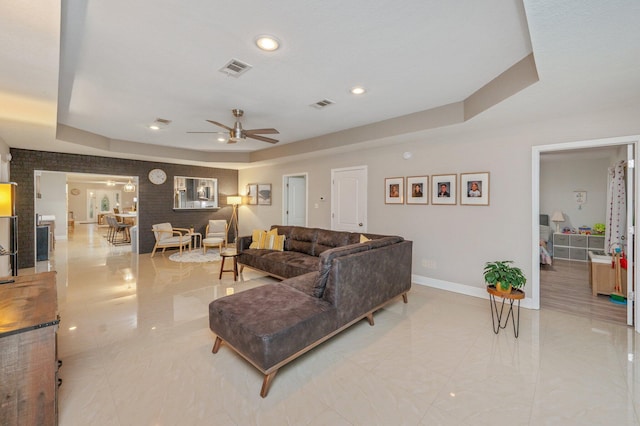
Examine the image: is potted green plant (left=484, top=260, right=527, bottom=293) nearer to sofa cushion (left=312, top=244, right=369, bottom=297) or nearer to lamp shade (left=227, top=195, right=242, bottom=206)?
sofa cushion (left=312, top=244, right=369, bottom=297)

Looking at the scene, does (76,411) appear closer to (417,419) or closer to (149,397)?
(149,397)

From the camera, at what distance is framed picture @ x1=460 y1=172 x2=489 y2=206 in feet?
12.7

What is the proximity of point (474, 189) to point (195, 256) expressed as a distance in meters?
5.88

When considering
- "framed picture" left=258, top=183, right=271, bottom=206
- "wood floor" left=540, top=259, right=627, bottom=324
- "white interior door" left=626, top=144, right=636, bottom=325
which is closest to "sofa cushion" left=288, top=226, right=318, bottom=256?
"framed picture" left=258, top=183, right=271, bottom=206

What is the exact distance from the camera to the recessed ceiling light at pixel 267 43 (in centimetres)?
A: 217

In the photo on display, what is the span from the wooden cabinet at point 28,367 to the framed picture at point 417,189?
14.4 feet

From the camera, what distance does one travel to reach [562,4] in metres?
1.46

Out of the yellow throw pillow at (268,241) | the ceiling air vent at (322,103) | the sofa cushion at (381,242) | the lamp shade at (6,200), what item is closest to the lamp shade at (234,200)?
the yellow throw pillow at (268,241)

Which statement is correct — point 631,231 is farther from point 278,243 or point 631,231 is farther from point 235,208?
point 235,208

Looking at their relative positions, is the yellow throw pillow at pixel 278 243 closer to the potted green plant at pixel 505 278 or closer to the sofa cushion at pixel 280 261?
the sofa cushion at pixel 280 261

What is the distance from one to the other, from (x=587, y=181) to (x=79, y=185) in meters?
20.0

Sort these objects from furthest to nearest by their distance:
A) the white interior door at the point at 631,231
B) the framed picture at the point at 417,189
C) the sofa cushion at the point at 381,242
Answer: the framed picture at the point at 417,189 → the sofa cushion at the point at 381,242 → the white interior door at the point at 631,231

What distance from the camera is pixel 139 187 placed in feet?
22.3

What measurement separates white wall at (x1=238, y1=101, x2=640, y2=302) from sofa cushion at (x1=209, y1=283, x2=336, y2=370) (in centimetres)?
261
